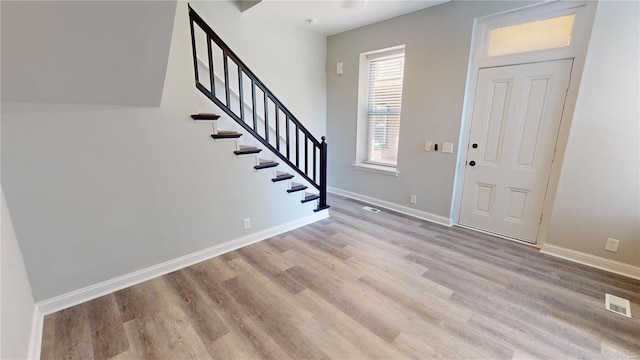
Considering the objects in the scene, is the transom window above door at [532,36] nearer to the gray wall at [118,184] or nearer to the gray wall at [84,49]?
the gray wall at [118,184]

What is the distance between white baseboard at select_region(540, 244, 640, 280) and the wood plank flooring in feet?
0.31

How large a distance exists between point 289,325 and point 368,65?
12.8 feet

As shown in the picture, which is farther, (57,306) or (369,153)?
(369,153)

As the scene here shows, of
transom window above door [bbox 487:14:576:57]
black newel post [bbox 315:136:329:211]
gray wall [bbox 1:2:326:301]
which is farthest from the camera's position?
Answer: black newel post [bbox 315:136:329:211]

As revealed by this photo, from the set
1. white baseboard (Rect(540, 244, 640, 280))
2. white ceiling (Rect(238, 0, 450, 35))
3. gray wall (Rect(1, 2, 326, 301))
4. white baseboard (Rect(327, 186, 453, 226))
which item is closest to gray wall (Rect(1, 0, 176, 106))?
gray wall (Rect(1, 2, 326, 301))

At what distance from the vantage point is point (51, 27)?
Answer: 1443 mm

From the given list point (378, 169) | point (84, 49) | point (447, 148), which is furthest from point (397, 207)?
point (84, 49)

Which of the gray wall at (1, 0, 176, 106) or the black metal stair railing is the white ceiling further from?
the gray wall at (1, 0, 176, 106)

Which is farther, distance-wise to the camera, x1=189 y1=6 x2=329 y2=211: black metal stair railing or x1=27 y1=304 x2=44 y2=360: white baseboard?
x1=189 y1=6 x2=329 y2=211: black metal stair railing

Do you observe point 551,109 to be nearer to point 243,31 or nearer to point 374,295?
point 374,295

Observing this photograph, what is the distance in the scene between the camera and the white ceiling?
3.18m

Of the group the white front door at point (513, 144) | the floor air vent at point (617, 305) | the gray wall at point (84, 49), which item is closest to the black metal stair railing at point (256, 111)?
the gray wall at point (84, 49)

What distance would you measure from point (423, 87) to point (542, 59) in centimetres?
122

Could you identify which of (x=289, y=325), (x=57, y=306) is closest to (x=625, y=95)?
(x=289, y=325)
